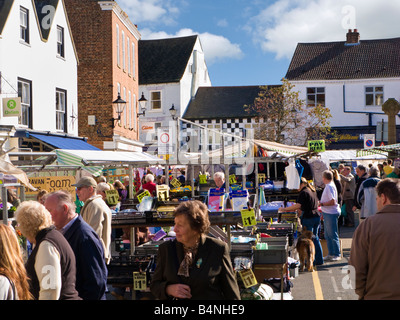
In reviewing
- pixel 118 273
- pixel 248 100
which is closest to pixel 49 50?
pixel 118 273

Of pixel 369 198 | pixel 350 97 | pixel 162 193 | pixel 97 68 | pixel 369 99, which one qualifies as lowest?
pixel 369 198

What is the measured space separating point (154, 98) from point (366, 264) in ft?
154

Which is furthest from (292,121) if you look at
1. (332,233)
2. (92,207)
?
(92,207)

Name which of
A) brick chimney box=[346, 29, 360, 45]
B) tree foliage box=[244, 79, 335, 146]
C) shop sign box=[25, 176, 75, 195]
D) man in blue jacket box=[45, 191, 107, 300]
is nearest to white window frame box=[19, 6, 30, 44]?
shop sign box=[25, 176, 75, 195]

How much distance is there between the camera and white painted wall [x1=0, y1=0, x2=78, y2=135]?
792 inches

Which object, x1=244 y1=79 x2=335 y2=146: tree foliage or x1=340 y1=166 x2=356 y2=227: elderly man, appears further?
x1=244 y1=79 x2=335 y2=146: tree foliage

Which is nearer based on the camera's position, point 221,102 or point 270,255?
point 270,255

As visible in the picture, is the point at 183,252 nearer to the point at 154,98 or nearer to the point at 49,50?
the point at 49,50

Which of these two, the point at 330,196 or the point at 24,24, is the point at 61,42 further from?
the point at 330,196

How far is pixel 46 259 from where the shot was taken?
4.51 m

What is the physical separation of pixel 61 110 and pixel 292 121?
22.5 metres

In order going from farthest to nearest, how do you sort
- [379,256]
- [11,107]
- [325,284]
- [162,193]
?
[11,107] → [162,193] → [325,284] → [379,256]

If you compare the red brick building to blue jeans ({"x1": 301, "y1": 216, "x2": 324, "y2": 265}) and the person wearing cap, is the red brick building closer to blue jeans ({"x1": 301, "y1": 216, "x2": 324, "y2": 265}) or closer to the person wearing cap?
blue jeans ({"x1": 301, "y1": 216, "x2": 324, "y2": 265})

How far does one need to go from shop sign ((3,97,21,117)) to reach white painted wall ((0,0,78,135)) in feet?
1.10
